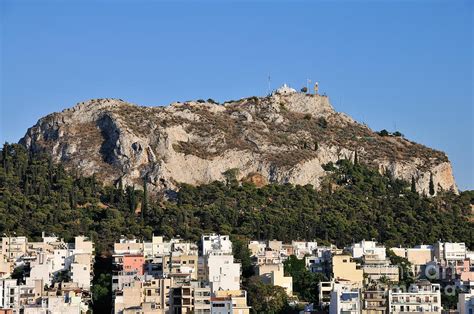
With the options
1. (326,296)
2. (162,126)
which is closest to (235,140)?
(162,126)

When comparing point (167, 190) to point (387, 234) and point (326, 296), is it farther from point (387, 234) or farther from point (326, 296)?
point (326, 296)

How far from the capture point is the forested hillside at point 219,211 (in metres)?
99.4

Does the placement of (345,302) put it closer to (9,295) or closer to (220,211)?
(9,295)

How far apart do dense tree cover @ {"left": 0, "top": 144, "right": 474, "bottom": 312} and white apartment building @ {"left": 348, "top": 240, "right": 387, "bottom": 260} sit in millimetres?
6798

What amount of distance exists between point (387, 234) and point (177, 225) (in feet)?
51.5

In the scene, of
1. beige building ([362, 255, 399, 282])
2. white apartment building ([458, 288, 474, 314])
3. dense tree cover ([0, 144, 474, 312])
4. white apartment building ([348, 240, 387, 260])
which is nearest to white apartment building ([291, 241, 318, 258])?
white apartment building ([348, 240, 387, 260])

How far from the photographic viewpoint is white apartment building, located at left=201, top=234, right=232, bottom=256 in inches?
3482

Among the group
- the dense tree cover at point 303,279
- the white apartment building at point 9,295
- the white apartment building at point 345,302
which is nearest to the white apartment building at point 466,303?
the white apartment building at point 345,302

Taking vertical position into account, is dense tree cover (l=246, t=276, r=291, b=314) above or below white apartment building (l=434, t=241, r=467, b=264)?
below

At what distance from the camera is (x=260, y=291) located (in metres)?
78.8

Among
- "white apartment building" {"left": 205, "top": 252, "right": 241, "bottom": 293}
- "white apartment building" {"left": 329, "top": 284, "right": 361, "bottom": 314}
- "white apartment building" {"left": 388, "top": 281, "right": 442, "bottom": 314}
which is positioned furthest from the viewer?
"white apartment building" {"left": 205, "top": 252, "right": 241, "bottom": 293}

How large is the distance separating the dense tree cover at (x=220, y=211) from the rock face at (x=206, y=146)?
2215 millimetres

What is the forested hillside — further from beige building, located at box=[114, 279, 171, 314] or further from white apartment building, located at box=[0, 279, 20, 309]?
beige building, located at box=[114, 279, 171, 314]

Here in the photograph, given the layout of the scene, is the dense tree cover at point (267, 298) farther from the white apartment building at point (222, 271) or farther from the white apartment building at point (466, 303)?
the white apartment building at point (466, 303)
